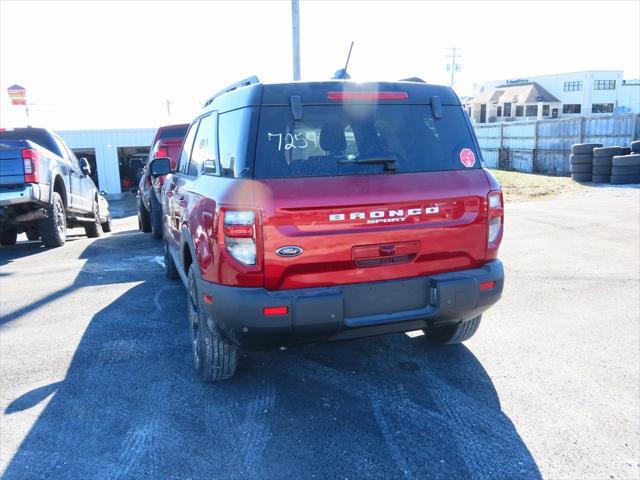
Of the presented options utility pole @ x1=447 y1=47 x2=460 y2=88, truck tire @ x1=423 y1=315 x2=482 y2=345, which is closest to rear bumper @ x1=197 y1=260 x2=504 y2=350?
truck tire @ x1=423 y1=315 x2=482 y2=345

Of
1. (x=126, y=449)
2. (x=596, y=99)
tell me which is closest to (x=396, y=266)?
(x=126, y=449)

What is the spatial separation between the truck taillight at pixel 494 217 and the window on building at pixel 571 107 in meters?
67.5

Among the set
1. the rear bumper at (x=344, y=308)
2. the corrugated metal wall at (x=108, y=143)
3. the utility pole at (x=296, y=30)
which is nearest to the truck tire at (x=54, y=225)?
the utility pole at (x=296, y=30)

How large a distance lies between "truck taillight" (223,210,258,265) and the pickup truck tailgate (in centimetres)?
665

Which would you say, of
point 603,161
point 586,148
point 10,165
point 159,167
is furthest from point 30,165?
point 586,148

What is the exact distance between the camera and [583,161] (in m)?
17.9

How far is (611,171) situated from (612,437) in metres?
16.1

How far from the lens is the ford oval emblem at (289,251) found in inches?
114

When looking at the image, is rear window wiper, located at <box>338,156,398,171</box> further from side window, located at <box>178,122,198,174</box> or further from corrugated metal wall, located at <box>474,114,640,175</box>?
corrugated metal wall, located at <box>474,114,640,175</box>

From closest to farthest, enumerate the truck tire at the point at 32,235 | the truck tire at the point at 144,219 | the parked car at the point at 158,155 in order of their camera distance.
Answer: the parked car at the point at 158,155 < the truck tire at the point at 32,235 < the truck tire at the point at 144,219

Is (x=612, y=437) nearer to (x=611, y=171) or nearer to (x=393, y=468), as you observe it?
(x=393, y=468)

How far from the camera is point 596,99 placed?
2442 inches

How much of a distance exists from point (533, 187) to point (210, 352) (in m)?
16.7

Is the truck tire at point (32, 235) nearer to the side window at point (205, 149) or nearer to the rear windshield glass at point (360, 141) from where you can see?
the side window at point (205, 149)
